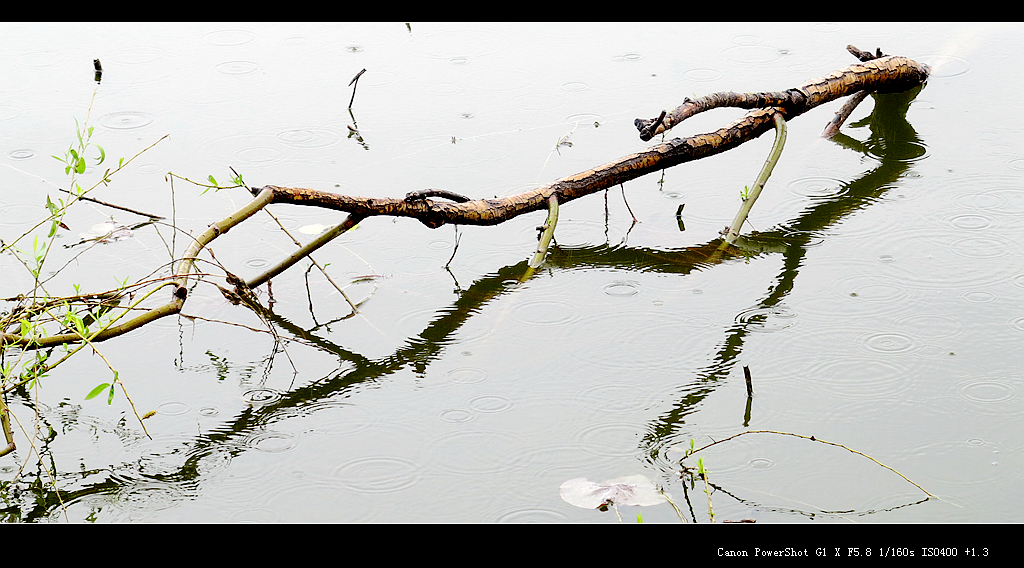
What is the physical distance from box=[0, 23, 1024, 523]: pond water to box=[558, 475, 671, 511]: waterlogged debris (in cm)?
3

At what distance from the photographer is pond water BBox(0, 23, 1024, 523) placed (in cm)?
230

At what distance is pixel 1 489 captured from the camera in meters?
2.25

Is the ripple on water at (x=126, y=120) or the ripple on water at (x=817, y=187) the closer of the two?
the ripple on water at (x=817, y=187)

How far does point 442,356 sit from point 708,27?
3052 millimetres

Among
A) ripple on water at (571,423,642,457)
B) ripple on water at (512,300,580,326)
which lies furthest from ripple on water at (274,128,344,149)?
ripple on water at (571,423,642,457)

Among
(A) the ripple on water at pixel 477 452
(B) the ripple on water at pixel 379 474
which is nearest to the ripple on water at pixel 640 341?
(A) the ripple on water at pixel 477 452

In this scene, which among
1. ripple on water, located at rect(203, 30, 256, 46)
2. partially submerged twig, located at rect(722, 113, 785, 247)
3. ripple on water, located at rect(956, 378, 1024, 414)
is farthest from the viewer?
ripple on water, located at rect(203, 30, 256, 46)

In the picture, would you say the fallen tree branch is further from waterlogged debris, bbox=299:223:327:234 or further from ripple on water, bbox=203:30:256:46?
ripple on water, bbox=203:30:256:46

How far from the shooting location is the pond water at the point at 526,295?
2.30m

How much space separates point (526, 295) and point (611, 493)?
0.97 metres

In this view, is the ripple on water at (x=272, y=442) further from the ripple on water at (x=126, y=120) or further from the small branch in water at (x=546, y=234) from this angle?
the ripple on water at (x=126, y=120)

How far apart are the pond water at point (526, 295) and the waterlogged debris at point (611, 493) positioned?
0.09ft

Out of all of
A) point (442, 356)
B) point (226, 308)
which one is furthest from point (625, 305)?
point (226, 308)

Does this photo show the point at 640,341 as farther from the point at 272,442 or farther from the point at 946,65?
the point at 946,65
